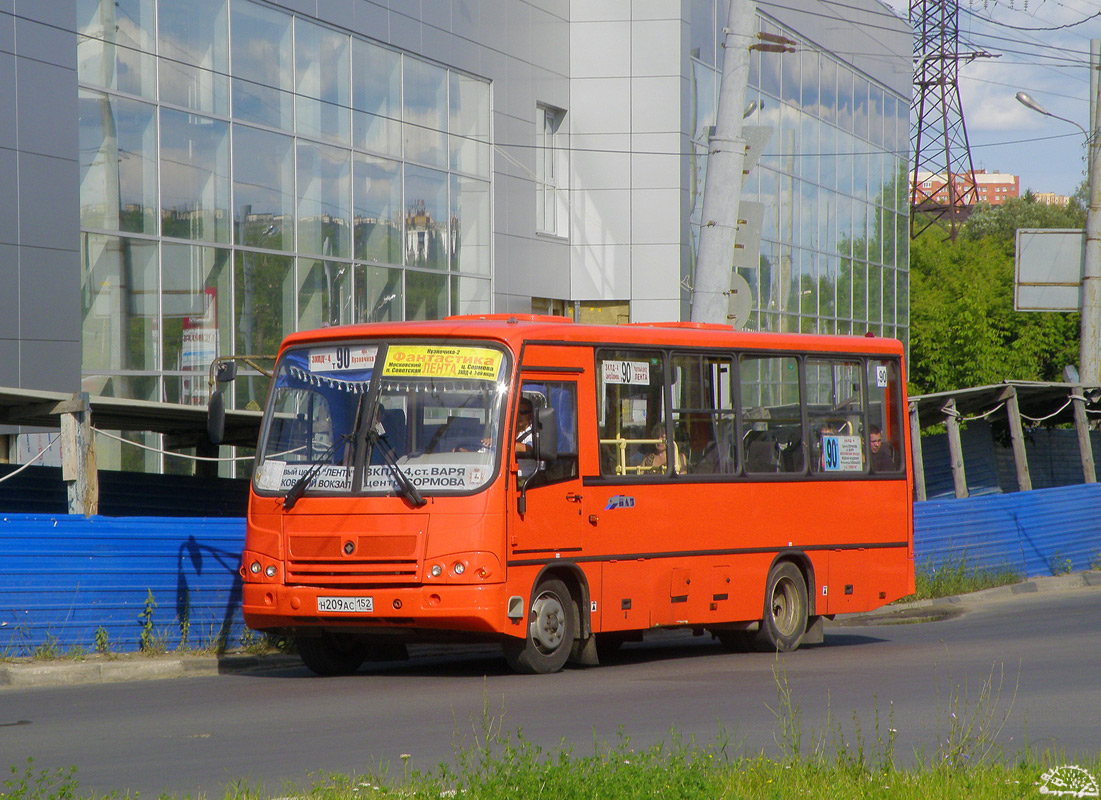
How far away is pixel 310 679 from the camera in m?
12.0

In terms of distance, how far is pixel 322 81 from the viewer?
23.6m

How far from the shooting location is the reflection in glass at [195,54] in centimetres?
2023

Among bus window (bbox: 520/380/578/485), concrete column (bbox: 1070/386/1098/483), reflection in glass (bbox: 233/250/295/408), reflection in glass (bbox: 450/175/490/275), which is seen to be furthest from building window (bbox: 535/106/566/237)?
bus window (bbox: 520/380/578/485)

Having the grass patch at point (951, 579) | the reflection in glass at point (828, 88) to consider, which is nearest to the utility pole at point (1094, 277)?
the grass patch at point (951, 579)

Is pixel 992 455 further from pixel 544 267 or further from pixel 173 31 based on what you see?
pixel 173 31

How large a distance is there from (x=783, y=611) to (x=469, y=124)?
50.9 ft

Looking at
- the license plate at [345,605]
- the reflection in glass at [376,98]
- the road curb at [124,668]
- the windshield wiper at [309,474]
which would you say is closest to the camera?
the license plate at [345,605]

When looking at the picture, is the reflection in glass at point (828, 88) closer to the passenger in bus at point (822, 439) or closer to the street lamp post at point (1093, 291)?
the street lamp post at point (1093, 291)

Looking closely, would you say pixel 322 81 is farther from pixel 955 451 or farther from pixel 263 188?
pixel 955 451

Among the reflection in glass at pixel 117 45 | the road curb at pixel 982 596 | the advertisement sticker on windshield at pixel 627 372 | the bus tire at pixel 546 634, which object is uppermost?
the reflection in glass at pixel 117 45

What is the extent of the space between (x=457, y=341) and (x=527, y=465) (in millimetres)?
1132

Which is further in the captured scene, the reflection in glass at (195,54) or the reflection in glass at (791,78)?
the reflection in glass at (791,78)

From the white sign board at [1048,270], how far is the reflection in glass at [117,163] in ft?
49.4

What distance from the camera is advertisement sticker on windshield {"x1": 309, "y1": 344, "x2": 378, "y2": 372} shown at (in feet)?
38.7
